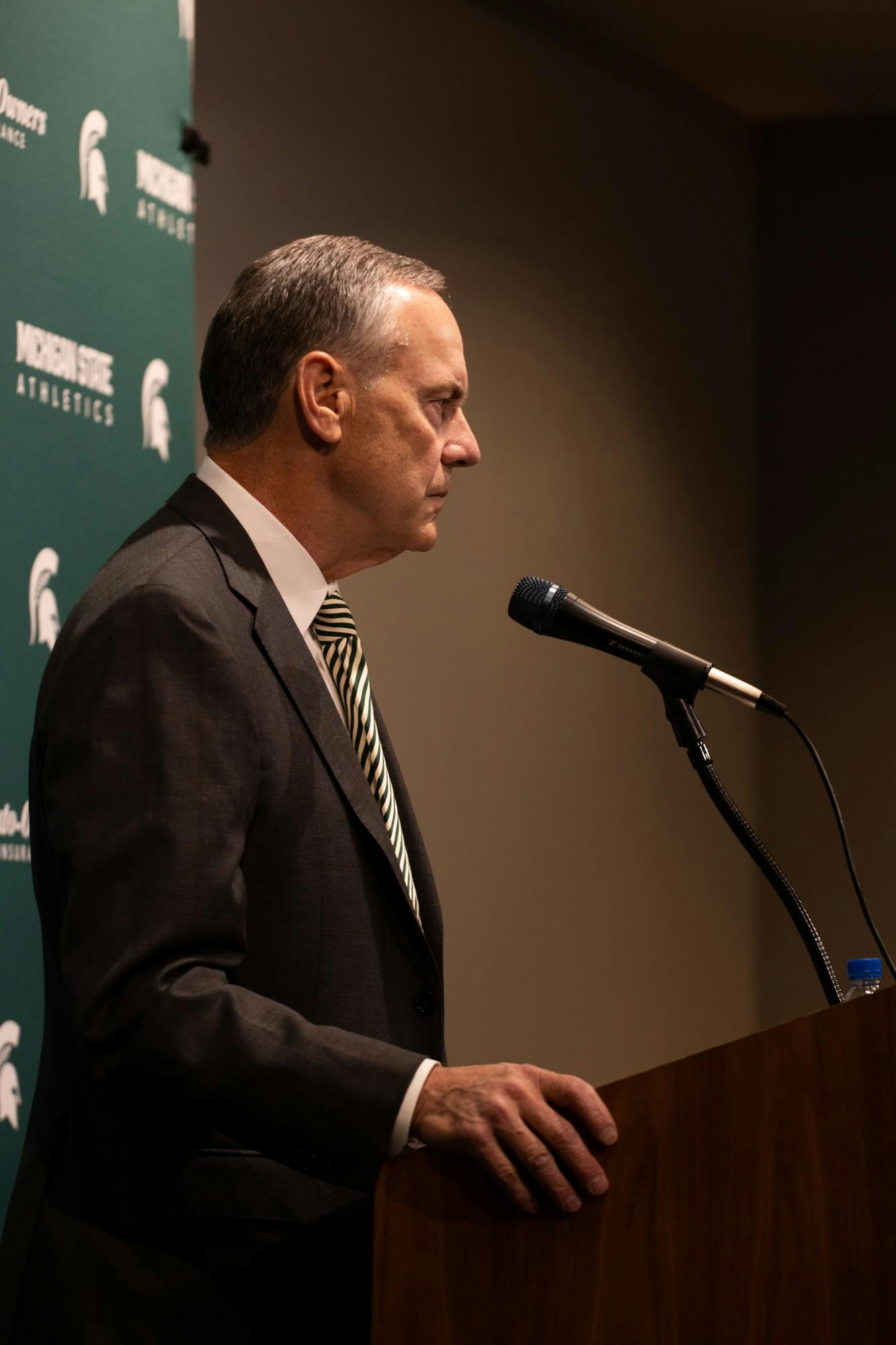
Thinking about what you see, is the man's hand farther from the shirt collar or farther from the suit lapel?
the shirt collar

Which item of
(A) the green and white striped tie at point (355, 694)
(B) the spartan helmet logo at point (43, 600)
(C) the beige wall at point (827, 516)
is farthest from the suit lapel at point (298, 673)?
(C) the beige wall at point (827, 516)

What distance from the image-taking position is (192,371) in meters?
2.27

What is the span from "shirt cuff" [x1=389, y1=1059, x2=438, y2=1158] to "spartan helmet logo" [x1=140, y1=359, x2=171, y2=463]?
136 cm

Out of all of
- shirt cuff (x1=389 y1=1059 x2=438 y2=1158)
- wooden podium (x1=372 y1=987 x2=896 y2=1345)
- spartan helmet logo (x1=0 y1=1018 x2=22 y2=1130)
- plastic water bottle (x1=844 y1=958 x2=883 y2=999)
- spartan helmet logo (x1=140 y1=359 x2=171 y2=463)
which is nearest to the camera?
wooden podium (x1=372 y1=987 x2=896 y2=1345)

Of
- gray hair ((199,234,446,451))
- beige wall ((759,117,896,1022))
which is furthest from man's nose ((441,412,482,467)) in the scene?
beige wall ((759,117,896,1022))

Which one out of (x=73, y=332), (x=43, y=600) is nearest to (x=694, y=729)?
(x=43, y=600)

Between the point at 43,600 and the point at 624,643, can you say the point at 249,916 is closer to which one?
the point at 624,643

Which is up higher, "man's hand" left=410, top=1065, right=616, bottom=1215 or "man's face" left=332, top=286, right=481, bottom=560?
"man's face" left=332, top=286, right=481, bottom=560

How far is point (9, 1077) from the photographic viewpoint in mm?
1899

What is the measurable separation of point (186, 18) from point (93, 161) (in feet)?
1.21

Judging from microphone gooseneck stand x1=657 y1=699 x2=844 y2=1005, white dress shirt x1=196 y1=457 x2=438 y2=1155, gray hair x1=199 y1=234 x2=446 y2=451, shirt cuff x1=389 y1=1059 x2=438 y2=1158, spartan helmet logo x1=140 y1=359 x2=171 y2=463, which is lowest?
shirt cuff x1=389 y1=1059 x2=438 y2=1158

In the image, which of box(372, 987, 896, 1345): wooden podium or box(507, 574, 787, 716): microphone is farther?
box(507, 574, 787, 716): microphone

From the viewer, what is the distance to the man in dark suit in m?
1.09

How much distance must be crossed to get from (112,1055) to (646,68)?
3628 millimetres
